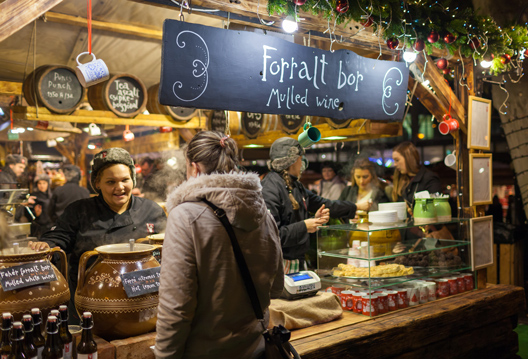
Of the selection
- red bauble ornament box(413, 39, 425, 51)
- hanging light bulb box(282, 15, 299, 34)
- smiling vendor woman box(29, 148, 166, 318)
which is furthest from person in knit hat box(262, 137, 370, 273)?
red bauble ornament box(413, 39, 425, 51)

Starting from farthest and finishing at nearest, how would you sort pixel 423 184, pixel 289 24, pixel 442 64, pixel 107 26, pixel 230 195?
pixel 107 26 → pixel 423 184 → pixel 442 64 → pixel 289 24 → pixel 230 195

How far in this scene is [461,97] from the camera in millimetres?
4375

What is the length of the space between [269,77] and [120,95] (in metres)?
3.00

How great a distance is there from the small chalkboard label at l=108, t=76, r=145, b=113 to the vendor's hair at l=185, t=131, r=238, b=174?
12.2 feet

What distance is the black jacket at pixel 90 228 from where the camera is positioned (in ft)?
9.39

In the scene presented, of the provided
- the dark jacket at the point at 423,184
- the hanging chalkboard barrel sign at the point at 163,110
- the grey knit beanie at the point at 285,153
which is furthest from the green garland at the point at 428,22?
the hanging chalkboard barrel sign at the point at 163,110

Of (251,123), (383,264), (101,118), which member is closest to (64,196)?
(101,118)

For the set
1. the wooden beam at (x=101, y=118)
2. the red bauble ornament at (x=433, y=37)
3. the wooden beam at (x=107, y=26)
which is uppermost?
the wooden beam at (x=107, y=26)

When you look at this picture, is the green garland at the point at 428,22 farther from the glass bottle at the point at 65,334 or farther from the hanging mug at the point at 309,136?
Result: the glass bottle at the point at 65,334

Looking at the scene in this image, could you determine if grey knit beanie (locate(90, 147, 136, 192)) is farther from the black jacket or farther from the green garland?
the green garland

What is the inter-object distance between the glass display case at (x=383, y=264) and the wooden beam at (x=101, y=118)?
3.25 metres

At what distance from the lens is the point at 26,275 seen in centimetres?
192

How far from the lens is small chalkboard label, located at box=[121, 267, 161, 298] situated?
2031 mm

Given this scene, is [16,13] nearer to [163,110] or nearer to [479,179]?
[163,110]
